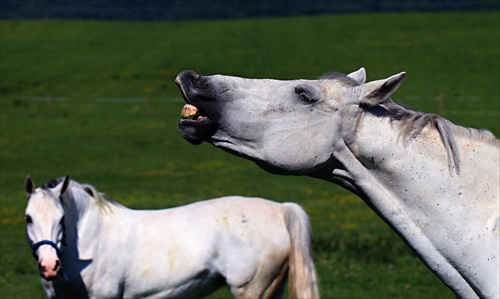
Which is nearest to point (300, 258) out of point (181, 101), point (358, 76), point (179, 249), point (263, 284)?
point (263, 284)

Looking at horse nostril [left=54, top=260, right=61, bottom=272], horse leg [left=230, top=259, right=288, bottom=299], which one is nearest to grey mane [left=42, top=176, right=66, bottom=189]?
horse nostril [left=54, top=260, right=61, bottom=272]

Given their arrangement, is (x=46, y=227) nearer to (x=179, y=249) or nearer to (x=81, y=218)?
(x=81, y=218)

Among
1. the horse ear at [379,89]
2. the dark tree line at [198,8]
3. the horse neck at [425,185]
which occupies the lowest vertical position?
the dark tree line at [198,8]

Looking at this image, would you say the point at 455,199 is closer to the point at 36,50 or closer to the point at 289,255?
the point at 289,255

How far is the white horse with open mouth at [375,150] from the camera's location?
366cm

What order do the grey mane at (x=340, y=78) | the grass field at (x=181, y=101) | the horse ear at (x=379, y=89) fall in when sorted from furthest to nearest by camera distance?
the grass field at (x=181, y=101)
the grey mane at (x=340, y=78)
the horse ear at (x=379, y=89)

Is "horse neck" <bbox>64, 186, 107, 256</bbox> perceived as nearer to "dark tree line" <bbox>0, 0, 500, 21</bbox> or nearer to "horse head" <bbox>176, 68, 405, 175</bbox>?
"horse head" <bbox>176, 68, 405, 175</bbox>

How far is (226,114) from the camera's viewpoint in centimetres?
368

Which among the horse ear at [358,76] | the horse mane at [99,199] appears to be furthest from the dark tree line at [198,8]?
the horse ear at [358,76]

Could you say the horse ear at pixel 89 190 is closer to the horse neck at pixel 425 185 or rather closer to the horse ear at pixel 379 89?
the horse neck at pixel 425 185

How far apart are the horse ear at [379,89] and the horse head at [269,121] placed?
0.01 metres

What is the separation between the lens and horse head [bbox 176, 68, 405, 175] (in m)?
3.66

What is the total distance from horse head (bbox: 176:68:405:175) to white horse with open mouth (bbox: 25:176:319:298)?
6069 mm

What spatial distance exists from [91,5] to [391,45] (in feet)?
77.1
